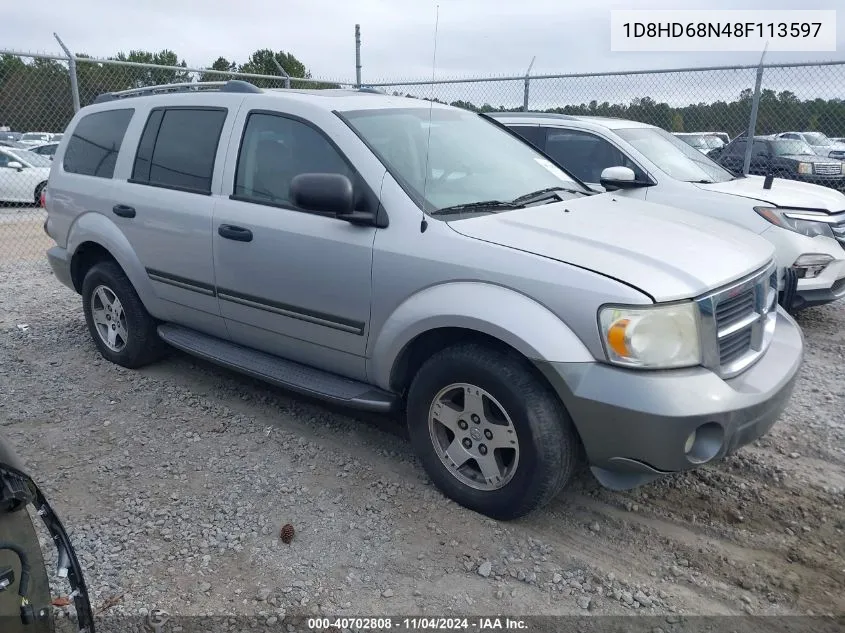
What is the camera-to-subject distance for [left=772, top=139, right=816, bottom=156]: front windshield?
1110cm

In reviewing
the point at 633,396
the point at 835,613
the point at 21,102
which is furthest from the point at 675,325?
the point at 21,102

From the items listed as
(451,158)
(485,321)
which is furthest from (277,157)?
(485,321)

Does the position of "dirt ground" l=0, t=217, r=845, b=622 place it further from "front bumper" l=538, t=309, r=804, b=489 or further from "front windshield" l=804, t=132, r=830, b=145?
"front windshield" l=804, t=132, r=830, b=145

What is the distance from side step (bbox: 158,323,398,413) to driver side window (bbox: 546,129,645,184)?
12.3 ft

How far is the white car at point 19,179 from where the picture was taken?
1457cm

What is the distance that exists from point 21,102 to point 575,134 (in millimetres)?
10795

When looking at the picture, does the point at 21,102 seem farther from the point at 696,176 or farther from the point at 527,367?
the point at 527,367

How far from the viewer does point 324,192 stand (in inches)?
126

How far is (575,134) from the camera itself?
6.85m

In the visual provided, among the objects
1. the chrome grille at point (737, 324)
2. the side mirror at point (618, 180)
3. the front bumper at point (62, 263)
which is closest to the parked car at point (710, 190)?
the side mirror at point (618, 180)

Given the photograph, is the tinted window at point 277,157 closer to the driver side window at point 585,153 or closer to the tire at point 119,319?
the tire at point 119,319

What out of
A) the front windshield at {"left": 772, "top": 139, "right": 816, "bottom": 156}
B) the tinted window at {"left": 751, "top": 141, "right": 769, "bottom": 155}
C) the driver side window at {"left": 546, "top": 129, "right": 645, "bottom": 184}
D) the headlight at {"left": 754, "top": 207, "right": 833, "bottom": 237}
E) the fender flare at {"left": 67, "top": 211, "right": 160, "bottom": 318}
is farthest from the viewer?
the front windshield at {"left": 772, "top": 139, "right": 816, "bottom": 156}

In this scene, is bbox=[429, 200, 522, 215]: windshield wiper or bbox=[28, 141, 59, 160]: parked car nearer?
bbox=[429, 200, 522, 215]: windshield wiper

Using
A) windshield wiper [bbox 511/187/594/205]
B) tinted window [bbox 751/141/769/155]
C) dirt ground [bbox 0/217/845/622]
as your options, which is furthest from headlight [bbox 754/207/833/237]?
tinted window [bbox 751/141/769/155]
